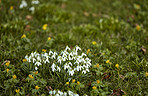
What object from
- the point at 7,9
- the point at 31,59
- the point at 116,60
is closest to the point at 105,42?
the point at 116,60

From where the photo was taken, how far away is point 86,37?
3.22 metres

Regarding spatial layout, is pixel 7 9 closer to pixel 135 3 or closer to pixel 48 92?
pixel 48 92

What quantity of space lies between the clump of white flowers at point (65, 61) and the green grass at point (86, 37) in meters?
0.15

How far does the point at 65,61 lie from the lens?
251 centimetres

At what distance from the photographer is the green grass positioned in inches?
95.0

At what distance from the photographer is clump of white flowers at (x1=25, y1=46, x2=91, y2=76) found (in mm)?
2375

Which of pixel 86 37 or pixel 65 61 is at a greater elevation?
pixel 86 37

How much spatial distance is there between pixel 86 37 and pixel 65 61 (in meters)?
0.91

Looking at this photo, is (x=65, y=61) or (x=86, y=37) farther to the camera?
(x=86, y=37)

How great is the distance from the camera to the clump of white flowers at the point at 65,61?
7.79 feet

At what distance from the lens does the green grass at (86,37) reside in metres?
2.41

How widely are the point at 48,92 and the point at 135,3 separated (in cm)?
348

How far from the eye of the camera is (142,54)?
293cm

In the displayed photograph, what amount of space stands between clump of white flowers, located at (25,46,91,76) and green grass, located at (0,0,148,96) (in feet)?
0.51
